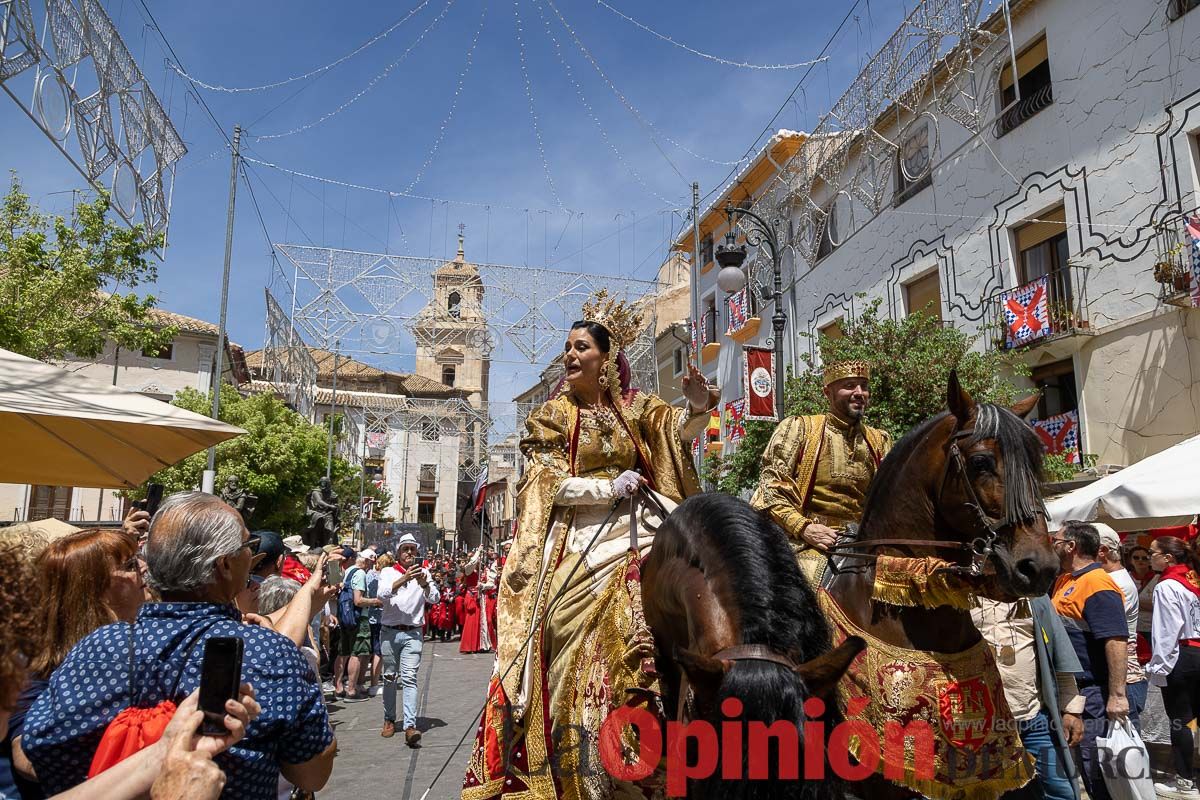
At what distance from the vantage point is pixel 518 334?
88.7ft

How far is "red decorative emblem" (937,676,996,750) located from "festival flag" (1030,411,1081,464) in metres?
13.0

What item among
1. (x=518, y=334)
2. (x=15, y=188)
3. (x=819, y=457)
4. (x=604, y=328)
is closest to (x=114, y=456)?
(x=604, y=328)

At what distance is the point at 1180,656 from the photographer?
689 centimetres

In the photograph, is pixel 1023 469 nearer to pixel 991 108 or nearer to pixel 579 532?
pixel 579 532

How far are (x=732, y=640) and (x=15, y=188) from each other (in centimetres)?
1635

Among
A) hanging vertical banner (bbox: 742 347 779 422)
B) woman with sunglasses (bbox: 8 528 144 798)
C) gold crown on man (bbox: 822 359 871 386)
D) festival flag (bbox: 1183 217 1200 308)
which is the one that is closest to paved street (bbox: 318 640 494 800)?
woman with sunglasses (bbox: 8 528 144 798)

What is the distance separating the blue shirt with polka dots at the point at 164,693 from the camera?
2.27 metres

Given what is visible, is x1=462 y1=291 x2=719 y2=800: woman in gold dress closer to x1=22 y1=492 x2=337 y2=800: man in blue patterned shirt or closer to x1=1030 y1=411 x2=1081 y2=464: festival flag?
x1=22 y1=492 x2=337 y2=800: man in blue patterned shirt

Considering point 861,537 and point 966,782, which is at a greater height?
point 861,537

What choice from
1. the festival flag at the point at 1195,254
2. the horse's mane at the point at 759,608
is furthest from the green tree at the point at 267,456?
the horse's mane at the point at 759,608

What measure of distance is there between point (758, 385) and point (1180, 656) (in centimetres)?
689

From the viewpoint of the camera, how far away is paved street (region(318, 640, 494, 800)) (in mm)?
7102

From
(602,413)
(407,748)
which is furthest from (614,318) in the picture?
(407,748)

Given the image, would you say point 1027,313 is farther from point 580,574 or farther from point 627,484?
point 580,574
